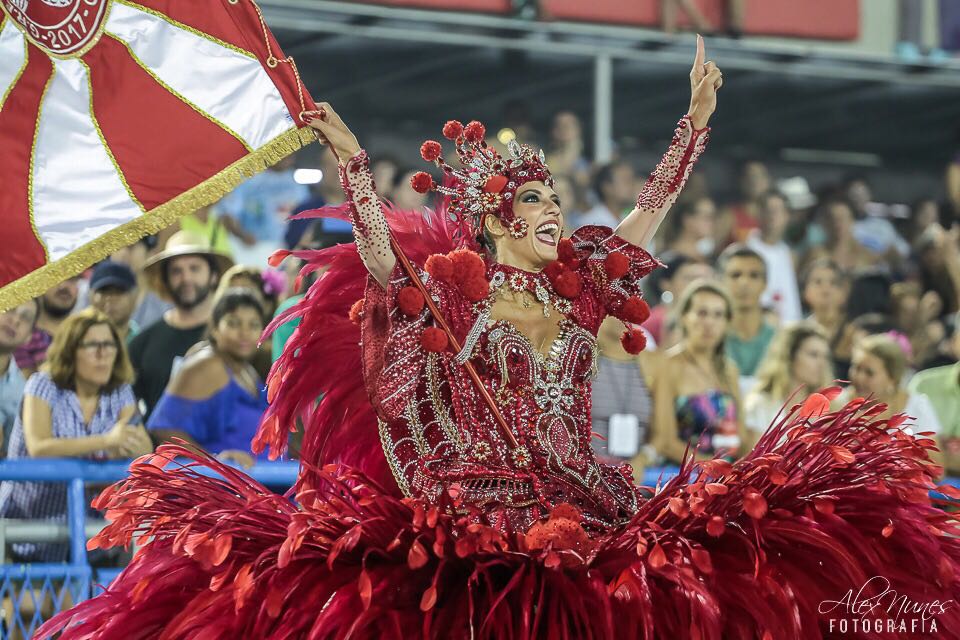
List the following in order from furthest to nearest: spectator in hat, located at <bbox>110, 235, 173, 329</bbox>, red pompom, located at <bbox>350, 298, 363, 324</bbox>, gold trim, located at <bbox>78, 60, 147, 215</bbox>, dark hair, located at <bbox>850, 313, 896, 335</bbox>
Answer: dark hair, located at <bbox>850, 313, 896, 335</bbox>, spectator in hat, located at <bbox>110, 235, 173, 329</bbox>, red pompom, located at <bbox>350, 298, 363, 324</bbox>, gold trim, located at <bbox>78, 60, 147, 215</bbox>

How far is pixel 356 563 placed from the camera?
3.64 metres

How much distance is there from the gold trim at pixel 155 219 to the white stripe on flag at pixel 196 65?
12 centimetres

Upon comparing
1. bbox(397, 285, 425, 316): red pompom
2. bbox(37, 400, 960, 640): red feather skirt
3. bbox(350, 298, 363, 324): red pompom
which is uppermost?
bbox(350, 298, 363, 324): red pompom

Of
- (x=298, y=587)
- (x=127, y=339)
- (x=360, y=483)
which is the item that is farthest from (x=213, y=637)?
(x=127, y=339)

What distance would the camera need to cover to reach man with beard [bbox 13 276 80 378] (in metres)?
6.12

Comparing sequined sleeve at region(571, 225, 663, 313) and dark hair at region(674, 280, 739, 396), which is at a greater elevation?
dark hair at region(674, 280, 739, 396)

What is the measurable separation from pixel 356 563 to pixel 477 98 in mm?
7563

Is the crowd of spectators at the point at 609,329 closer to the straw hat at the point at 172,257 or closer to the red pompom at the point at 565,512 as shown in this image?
the straw hat at the point at 172,257

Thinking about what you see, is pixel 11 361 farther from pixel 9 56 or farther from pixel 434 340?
pixel 434 340

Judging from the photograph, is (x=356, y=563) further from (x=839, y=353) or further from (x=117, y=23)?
(x=839, y=353)

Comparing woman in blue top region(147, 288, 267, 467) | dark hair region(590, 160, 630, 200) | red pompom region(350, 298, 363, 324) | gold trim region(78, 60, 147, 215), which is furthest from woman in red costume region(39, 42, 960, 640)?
dark hair region(590, 160, 630, 200)

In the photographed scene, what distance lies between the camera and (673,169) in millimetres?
4484

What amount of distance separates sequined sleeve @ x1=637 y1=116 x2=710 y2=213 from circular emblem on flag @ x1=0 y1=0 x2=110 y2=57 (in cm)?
177

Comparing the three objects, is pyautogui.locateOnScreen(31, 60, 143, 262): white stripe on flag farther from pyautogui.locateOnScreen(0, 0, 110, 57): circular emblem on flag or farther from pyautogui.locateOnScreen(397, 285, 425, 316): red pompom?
pyautogui.locateOnScreen(397, 285, 425, 316): red pompom
